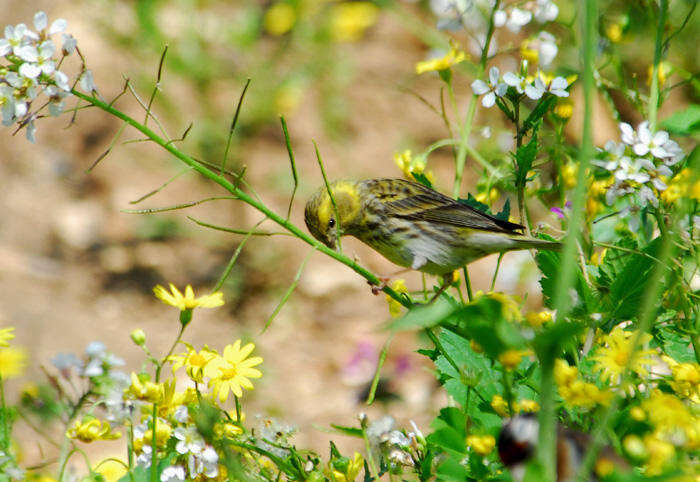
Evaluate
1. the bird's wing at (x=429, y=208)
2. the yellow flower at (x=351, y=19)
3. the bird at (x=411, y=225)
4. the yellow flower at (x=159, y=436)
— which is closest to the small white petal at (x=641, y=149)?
the bird at (x=411, y=225)

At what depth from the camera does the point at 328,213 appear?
2180mm

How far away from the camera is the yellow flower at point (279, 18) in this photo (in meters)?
4.74

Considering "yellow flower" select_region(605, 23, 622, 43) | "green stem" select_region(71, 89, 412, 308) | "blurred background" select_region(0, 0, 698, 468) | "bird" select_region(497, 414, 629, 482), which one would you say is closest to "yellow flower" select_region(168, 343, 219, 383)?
"green stem" select_region(71, 89, 412, 308)

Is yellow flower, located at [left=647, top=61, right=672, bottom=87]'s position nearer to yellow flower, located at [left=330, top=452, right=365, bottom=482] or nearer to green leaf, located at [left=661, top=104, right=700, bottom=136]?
green leaf, located at [left=661, top=104, right=700, bottom=136]

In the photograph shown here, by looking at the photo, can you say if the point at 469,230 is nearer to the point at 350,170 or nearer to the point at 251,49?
the point at 350,170

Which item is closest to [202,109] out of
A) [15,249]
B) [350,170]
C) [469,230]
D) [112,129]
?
[112,129]

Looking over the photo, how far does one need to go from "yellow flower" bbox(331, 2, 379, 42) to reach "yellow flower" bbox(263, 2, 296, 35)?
26cm

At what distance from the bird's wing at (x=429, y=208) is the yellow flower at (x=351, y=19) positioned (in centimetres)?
252

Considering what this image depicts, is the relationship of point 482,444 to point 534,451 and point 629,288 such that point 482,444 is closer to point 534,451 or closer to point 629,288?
point 534,451

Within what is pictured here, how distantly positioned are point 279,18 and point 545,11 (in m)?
3.41

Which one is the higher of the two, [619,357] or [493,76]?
[493,76]

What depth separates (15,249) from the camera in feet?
12.6

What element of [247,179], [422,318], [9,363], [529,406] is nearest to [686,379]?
[529,406]

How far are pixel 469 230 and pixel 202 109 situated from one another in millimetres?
2609
